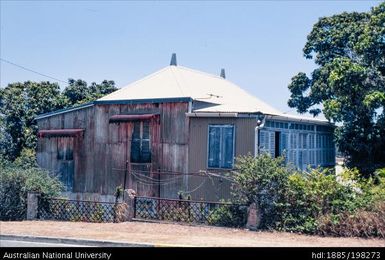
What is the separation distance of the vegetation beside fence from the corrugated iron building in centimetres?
332

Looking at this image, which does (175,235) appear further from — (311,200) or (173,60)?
(173,60)

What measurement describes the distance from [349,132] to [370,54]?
390 centimetres

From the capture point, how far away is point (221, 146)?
18719mm

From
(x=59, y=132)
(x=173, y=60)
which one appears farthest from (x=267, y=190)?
(x=59, y=132)

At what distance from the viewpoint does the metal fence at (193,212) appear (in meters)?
15.3

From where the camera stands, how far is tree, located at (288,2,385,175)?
19.8 m

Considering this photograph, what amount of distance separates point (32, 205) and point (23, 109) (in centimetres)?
1339

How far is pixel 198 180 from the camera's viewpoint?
A: 19.0 meters

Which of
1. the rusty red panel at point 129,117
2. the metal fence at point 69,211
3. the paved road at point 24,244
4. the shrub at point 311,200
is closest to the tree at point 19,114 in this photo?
the rusty red panel at point 129,117

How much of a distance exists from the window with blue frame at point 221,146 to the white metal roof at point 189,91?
2.43 ft

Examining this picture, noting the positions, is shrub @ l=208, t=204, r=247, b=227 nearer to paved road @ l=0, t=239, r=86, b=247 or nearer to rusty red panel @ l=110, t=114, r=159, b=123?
paved road @ l=0, t=239, r=86, b=247

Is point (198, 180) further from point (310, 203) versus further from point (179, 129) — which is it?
point (310, 203)

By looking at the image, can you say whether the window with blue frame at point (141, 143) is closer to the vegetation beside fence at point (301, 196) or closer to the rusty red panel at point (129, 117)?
the rusty red panel at point (129, 117)

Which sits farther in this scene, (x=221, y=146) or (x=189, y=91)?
(x=189, y=91)
